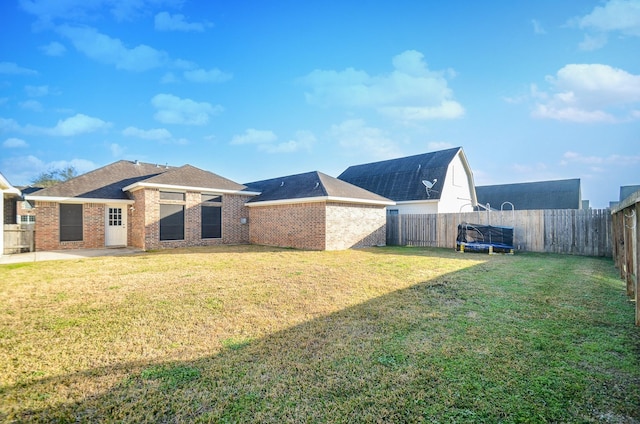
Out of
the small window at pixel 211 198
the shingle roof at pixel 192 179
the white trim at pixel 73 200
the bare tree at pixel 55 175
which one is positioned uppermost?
the bare tree at pixel 55 175

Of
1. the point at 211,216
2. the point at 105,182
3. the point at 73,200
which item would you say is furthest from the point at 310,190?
the point at 73,200

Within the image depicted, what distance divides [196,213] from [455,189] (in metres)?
16.9

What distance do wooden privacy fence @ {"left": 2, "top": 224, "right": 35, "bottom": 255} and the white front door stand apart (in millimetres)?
2756

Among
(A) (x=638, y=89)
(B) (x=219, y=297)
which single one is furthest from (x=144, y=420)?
(A) (x=638, y=89)

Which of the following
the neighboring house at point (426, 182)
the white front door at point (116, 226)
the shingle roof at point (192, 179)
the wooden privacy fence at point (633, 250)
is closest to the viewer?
the wooden privacy fence at point (633, 250)

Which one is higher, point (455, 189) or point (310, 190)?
point (455, 189)

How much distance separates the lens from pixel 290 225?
14.9 metres

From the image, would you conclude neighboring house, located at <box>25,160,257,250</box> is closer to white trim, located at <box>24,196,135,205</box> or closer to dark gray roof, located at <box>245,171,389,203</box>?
white trim, located at <box>24,196,135,205</box>

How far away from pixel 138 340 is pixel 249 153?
85.6ft

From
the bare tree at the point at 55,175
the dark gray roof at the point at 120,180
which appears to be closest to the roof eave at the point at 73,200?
the dark gray roof at the point at 120,180

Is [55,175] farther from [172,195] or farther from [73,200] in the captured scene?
[172,195]

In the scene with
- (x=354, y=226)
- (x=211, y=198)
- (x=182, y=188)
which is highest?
(x=182, y=188)

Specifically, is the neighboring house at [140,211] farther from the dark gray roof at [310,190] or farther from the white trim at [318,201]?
the white trim at [318,201]

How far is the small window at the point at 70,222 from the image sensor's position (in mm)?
14016
